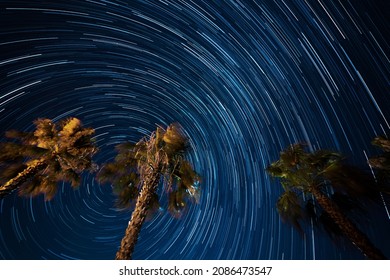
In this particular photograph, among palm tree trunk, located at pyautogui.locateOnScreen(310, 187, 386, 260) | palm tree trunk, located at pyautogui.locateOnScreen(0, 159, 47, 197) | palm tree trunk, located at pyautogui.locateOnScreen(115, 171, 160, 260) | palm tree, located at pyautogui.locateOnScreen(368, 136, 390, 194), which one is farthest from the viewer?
palm tree, located at pyautogui.locateOnScreen(368, 136, 390, 194)

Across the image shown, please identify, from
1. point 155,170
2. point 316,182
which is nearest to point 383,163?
point 316,182

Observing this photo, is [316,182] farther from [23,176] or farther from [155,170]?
[23,176]

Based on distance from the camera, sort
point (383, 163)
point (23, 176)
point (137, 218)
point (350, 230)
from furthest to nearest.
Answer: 1. point (383, 163)
2. point (23, 176)
3. point (350, 230)
4. point (137, 218)

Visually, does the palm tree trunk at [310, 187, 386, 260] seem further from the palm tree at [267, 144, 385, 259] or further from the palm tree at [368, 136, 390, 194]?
the palm tree at [368, 136, 390, 194]

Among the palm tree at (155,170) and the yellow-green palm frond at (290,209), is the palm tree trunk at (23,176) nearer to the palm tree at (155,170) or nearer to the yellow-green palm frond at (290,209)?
the palm tree at (155,170)

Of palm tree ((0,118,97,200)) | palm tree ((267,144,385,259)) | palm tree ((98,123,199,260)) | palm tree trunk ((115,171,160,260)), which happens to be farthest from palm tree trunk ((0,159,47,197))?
palm tree ((267,144,385,259))

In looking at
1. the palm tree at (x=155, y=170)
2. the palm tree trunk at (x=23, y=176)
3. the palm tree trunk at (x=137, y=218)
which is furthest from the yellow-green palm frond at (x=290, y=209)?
the palm tree trunk at (x=23, y=176)
